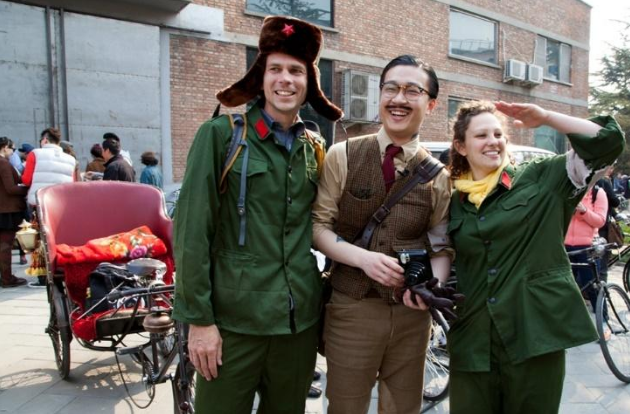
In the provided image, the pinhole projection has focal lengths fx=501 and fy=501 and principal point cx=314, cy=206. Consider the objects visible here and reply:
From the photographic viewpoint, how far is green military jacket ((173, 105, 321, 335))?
6.21 ft

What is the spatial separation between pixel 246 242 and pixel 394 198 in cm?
64

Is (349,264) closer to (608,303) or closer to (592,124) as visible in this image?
(592,124)

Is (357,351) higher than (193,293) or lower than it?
lower

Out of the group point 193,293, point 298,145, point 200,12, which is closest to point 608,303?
point 298,145

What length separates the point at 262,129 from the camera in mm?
2066

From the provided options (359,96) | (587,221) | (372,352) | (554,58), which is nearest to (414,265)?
(372,352)

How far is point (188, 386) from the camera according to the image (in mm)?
2791

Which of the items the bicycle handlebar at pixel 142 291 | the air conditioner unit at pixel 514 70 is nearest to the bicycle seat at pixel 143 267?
the bicycle handlebar at pixel 142 291

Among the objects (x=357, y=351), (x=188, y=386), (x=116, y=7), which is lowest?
(x=188, y=386)

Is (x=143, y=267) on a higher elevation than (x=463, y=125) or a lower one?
lower

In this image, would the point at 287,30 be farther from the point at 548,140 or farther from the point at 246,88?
the point at 548,140

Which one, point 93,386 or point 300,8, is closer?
point 93,386

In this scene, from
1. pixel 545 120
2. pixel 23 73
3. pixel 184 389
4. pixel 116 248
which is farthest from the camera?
pixel 23 73

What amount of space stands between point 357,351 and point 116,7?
10.4 metres
